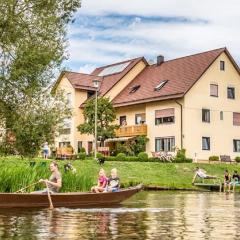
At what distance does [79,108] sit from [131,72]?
7172 millimetres

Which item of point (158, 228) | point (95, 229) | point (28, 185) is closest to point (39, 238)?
point (95, 229)

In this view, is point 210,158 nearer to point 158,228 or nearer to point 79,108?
point 79,108

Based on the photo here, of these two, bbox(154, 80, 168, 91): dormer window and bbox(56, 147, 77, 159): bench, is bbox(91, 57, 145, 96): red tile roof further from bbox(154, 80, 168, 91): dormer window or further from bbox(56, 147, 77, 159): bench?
bbox(56, 147, 77, 159): bench

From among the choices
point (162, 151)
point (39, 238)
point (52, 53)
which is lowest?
point (39, 238)

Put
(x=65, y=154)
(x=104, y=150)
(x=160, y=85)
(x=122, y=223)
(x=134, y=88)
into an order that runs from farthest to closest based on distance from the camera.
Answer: (x=134, y=88) → (x=160, y=85) → (x=104, y=150) → (x=65, y=154) → (x=122, y=223)

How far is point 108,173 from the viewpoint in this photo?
41844 millimetres

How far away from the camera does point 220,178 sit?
45.1 m

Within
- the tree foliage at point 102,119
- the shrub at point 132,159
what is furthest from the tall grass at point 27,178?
the tree foliage at point 102,119

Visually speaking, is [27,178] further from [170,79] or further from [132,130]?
[170,79]

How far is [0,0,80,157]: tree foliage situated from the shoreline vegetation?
6.55ft

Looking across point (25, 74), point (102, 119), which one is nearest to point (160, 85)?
point (102, 119)

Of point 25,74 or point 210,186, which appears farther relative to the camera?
point 210,186

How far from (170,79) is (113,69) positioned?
40.8 ft

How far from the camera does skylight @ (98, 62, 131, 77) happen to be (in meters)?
69.6
